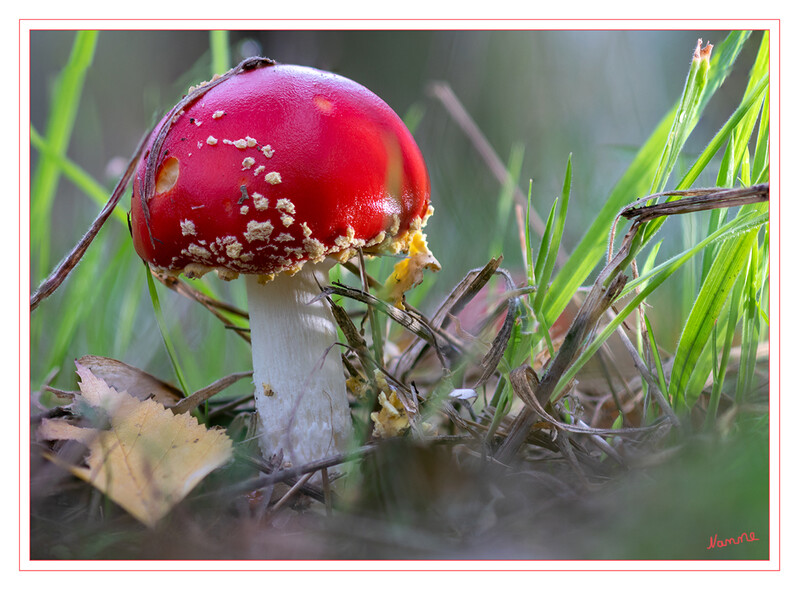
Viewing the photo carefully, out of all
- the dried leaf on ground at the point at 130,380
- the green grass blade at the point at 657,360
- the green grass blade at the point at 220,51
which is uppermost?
the green grass blade at the point at 220,51

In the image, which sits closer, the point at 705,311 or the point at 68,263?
the point at 705,311

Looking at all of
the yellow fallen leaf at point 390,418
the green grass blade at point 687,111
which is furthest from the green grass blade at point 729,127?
the yellow fallen leaf at point 390,418

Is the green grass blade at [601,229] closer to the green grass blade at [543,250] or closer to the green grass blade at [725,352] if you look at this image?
the green grass blade at [543,250]

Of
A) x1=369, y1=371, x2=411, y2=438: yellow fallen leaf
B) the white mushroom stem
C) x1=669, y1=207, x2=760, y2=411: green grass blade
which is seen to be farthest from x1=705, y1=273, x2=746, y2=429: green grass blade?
the white mushroom stem

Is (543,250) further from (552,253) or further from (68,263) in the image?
(68,263)

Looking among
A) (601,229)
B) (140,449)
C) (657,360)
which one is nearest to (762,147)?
(601,229)
